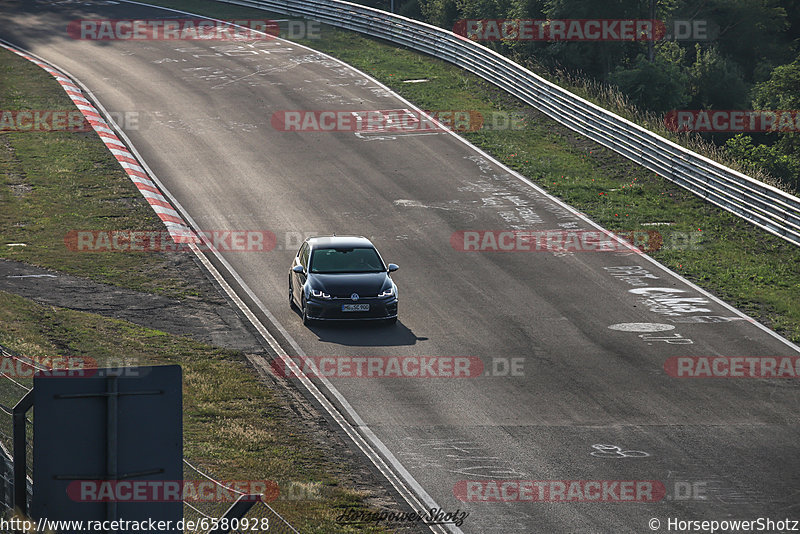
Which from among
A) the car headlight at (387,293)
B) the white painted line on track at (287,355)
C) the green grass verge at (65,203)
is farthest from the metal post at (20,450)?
the green grass verge at (65,203)

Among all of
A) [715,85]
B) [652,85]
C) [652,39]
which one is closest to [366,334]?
[652,85]

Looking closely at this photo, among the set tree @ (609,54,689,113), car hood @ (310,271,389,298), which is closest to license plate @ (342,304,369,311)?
car hood @ (310,271,389,298)

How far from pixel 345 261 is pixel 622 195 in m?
11.4

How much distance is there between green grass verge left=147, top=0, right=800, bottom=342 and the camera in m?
22.0

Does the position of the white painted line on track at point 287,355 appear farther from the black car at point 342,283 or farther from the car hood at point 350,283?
the car hood at point 350,283

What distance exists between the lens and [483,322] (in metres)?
19.3

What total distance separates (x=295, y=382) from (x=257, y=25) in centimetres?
3606

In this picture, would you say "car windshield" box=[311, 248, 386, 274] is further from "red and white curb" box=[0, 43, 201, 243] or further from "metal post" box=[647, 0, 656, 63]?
"metal post" box=[647, 0, 656, 63]

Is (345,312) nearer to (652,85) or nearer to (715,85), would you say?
(652,85)

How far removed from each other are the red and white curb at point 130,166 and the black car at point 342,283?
5402 millimetres

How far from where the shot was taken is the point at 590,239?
81.5 feet

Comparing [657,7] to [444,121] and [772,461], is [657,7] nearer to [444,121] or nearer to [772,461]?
[444,121]

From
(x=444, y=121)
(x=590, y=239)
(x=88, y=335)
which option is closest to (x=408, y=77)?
(x=444, y=121)

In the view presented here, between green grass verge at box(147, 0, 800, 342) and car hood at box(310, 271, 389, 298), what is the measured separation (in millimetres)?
7705
